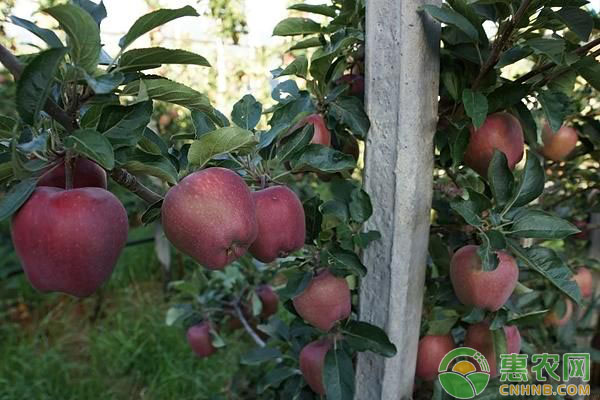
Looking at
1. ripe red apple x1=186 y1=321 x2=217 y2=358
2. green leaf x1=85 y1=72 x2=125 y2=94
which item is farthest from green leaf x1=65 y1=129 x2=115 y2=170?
ripe red apple x1=186 y1=321 x2=217 y2=358

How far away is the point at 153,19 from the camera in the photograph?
0.57 metres

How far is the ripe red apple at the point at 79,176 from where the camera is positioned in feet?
1.96

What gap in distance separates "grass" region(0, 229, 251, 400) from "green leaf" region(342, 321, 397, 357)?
869 millimetres

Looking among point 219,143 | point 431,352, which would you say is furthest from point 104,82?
point 431,352

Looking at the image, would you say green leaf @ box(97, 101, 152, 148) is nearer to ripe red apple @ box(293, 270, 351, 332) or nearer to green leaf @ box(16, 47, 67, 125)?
green leaf @ box(16, 47, 67, 125)

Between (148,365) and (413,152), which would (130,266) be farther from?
(413,152)

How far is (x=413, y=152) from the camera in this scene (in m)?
0.78

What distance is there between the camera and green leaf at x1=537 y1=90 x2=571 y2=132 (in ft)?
2.62

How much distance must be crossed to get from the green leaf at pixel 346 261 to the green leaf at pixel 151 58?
0.35 m

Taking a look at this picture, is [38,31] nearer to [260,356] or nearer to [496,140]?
[496,140]

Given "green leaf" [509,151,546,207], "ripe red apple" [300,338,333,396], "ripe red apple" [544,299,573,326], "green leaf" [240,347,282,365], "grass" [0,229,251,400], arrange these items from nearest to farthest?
"green leaf" [509,151,546,207] < "ripe red apple" [300,338,333,396] < "green leaf" [240,347,282,365] < "ripe red apple" [544,299,573,326] < "grass" [0,229,251,400]

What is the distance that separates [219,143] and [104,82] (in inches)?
6.0

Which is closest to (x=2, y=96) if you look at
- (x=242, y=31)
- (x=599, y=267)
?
(x=242, y=31)

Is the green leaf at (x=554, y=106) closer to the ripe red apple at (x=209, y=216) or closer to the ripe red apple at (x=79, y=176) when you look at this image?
the ripe red apple at (x=209, y=216)
